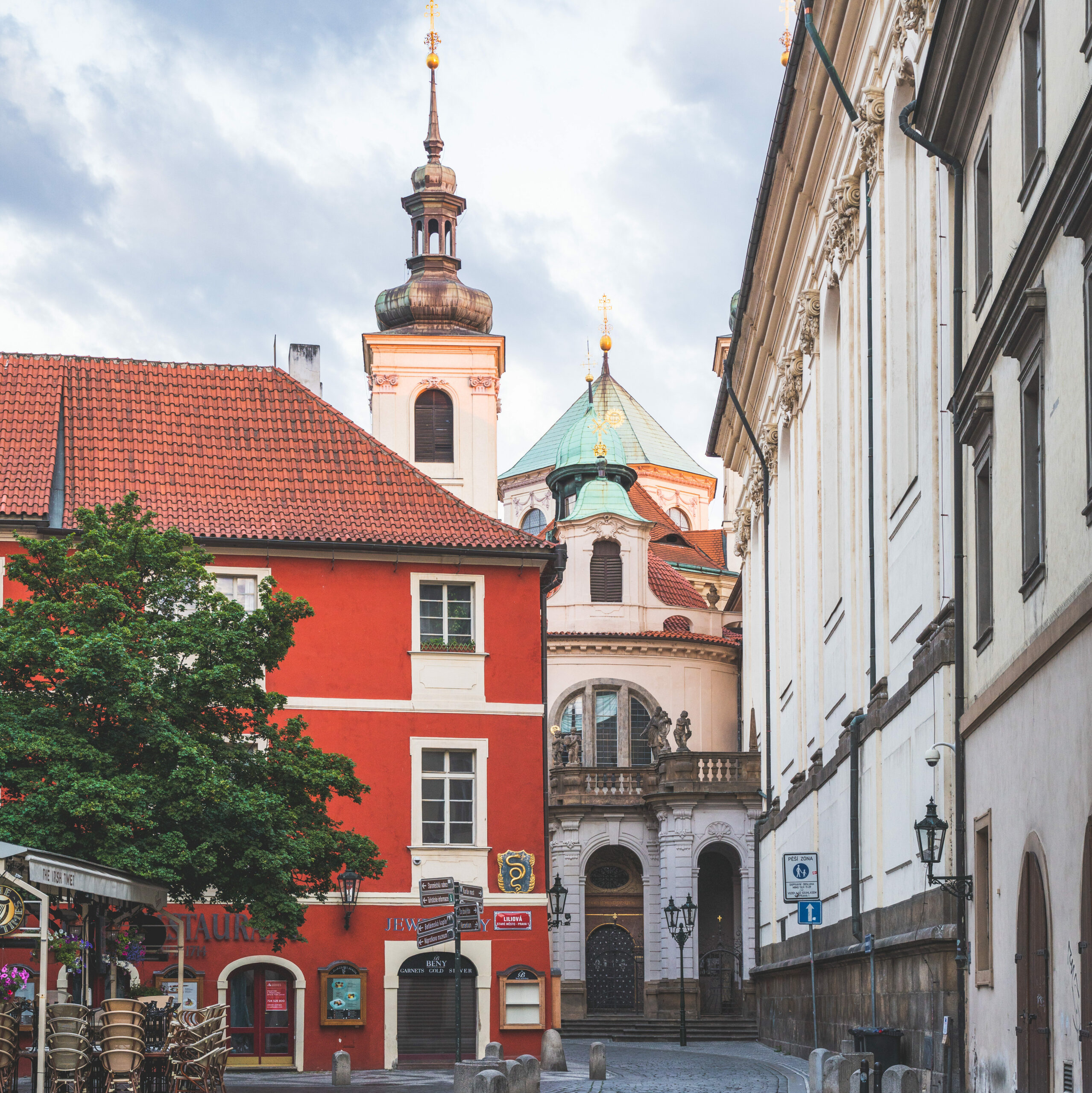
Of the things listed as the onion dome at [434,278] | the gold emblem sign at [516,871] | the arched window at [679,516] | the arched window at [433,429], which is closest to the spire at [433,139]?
the onion dome at [434,278]

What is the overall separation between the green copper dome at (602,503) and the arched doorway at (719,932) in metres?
12.0

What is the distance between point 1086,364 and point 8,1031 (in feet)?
36.9

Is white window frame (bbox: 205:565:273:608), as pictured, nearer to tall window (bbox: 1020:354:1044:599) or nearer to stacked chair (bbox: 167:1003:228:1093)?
stacked chair (bbox: 167:1003:228:1093)

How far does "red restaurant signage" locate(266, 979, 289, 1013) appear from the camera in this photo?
30891 millimetres

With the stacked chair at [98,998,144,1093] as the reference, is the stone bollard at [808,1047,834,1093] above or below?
below

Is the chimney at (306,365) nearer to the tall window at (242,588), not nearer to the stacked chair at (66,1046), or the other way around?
the tall window at (242,588)

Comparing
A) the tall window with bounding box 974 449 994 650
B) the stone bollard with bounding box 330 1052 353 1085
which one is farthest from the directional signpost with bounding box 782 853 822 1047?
the tall window with bounding box 974 449 994 650

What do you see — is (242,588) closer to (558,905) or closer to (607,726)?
(558,905)

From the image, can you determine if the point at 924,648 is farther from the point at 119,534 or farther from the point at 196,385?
the point at 196,385

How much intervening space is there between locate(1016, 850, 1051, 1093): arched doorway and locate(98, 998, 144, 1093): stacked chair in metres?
8.32

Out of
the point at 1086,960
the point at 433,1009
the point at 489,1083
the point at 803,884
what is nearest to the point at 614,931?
the point at 433,1009

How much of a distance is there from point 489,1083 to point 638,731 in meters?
41.9

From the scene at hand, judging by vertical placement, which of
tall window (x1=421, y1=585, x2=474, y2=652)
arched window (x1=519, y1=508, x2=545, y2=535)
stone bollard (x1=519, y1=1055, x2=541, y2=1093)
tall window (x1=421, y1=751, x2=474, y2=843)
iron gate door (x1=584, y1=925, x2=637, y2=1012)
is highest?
arched window (x1=519, y1=508, x2=545, y2=535)

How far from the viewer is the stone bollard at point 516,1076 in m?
22.6
